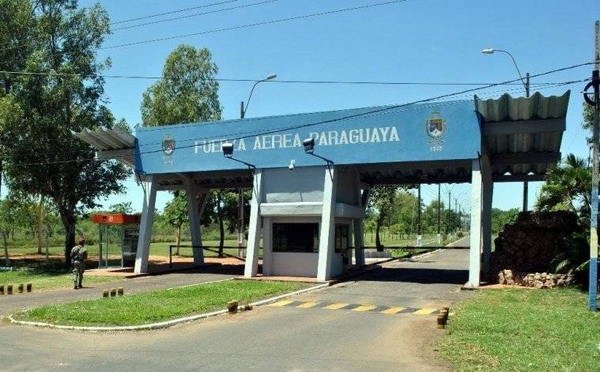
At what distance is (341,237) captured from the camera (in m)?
24.1

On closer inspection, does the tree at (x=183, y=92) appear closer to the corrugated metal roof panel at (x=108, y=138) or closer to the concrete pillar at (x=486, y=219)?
the corrugated metal roof panel at (x=108, y=138)

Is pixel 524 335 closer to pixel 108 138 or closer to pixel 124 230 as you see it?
pixel 108 138

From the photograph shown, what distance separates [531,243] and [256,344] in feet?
Result: 45.1

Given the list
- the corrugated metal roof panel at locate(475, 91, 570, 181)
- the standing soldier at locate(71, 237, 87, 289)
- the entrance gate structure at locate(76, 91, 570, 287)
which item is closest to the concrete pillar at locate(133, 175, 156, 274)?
the entrance gate structure at locate(76, 91, 570, 287)

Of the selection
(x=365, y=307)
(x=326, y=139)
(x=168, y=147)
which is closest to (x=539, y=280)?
(x=365, y=307)

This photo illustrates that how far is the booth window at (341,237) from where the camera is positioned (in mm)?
23562

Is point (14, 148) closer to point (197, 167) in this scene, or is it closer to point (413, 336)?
point (197, 167)

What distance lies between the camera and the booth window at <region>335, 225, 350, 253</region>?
23562 millimetres

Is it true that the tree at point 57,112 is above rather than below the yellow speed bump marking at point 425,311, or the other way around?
above

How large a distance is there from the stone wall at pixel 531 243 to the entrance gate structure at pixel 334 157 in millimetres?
996

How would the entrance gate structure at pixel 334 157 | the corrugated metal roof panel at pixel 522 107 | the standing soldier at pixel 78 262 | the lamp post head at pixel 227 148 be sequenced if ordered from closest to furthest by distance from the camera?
1. the corrugated metal roof panel at pixel 522 107
2. the entrance gate structure at pixel 334 157
3. the standing soldier at pixel 78 262
4. the lamp post head at pixel 227 148

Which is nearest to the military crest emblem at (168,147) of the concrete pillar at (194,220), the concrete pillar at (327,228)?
the concrete pillar at (194,220)

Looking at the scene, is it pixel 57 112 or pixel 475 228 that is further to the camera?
pixel 57 112

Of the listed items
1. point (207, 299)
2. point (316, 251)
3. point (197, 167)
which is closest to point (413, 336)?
point (207, 299)
